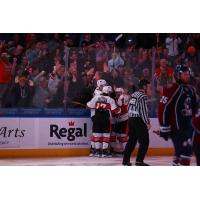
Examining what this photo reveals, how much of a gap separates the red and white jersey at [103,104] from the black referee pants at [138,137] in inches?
10.5

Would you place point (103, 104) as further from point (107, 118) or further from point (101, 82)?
point (101, 82)

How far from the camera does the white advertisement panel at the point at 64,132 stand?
Result: 25.2ft

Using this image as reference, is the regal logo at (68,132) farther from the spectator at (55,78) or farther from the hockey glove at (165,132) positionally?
the hockey glove at (165,132)

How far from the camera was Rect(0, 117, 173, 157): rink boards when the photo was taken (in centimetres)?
762

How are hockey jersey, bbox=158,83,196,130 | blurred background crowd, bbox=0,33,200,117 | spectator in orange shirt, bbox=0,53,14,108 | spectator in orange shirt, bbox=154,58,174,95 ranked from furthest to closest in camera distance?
spectator in orange shirt, bbox=0,53,14,108 < blurred background crowd, bbox=0,33,200,117 < spectator in orange shirt, bbox=154,58,174,95 < hockey jersey, bbox=158,83,196,130

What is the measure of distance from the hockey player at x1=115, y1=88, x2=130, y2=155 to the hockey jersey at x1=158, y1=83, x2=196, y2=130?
45cm

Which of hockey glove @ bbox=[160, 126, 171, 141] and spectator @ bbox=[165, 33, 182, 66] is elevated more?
spectator @ bbox=[165, 33, 182, 66]

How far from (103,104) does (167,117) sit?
0.88 metres

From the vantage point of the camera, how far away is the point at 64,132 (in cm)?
781

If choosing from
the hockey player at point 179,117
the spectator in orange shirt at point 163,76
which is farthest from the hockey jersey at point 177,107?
the spectator in orange shirt at point 163,76

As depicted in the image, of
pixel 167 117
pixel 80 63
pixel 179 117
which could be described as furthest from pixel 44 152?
pixel 179 117

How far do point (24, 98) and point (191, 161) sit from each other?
85.1 inches

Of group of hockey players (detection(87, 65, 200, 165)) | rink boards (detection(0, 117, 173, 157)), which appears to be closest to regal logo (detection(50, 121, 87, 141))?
rink boards (detection(0, 117, 173, 157))

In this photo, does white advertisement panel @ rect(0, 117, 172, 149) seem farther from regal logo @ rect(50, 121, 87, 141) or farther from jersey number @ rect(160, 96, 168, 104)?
jersey number @ rect(160, 96, 168, 104)
